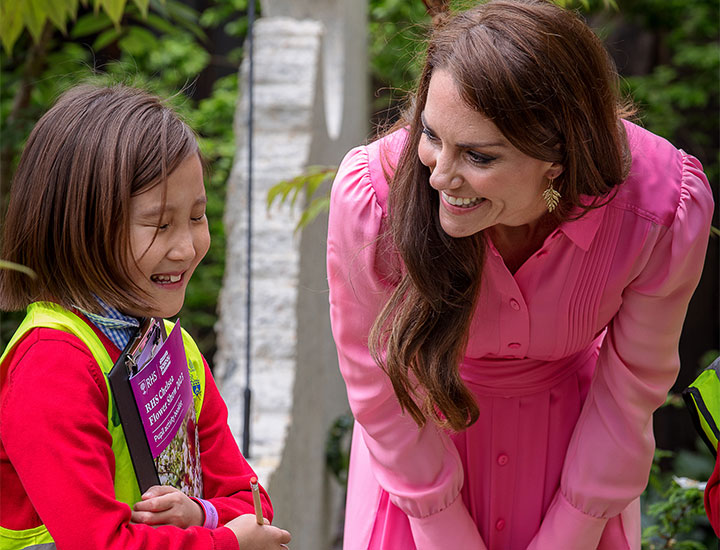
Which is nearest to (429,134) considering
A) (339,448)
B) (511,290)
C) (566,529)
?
(511,290)

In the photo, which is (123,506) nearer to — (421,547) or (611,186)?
(421,547)

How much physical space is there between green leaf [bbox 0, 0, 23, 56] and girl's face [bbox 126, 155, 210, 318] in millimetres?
867

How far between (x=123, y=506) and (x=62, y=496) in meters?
0.08

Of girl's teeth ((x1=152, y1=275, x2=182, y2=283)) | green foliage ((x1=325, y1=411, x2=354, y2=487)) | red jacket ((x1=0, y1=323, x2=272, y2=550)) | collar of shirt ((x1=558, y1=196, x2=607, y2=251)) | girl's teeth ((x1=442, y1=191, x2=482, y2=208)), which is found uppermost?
girl's teeth ((x1=442, y1=191, x2=482, y2=208))

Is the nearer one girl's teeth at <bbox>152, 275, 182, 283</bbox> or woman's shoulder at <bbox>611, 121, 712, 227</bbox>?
girl's teeth at <bbox>152, 275, 182, 283</bbox>

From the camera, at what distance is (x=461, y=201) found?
4.63 feet

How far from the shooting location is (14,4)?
2.08m

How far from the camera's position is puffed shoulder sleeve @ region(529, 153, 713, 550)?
153cm

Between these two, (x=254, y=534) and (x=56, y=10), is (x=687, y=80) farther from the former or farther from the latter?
(x=254, y=534)

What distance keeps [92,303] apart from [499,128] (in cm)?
63

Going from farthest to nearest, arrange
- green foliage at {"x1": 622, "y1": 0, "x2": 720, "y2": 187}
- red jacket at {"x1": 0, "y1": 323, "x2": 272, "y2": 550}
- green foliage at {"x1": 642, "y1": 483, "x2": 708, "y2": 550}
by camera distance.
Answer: green foliage at {"x1": 622, "y1": 0, "x2": 720, "y2": 187} < green foliage at {"x1": 642, "y1": 483, "x2": 708, "y2": 550} < red jacket at {"x1": 0, "y1": 323, "x2": 272, "y2": 550}

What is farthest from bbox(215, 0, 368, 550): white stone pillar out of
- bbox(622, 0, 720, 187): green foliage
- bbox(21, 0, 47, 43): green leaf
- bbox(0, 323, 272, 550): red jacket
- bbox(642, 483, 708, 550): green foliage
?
bbox(622, 0, 720, 187): green foliage

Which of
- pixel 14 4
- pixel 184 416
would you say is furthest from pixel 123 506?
pixel 14 4

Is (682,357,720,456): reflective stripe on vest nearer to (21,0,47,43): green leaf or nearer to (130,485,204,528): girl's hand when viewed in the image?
(130,485,204,528): girl's hand
